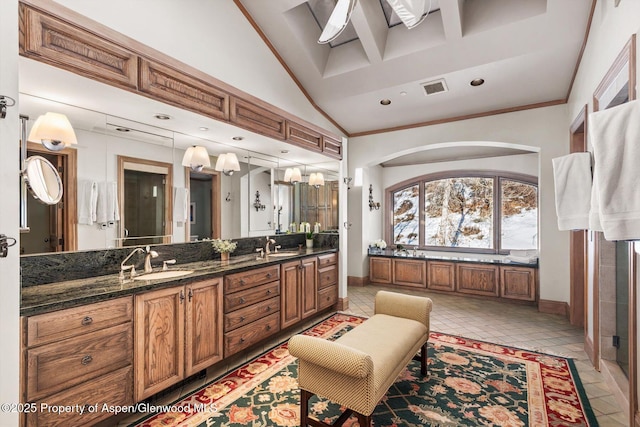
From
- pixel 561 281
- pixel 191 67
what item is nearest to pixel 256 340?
pixel 191 67

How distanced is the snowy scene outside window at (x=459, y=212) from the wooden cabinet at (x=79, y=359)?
6.00 meters

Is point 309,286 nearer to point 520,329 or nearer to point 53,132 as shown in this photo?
point 520,329

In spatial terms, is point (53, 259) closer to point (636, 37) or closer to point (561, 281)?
point (636, 37)

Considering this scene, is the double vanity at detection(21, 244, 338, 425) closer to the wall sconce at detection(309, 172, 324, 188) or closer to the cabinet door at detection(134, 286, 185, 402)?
the cabinet door at detection(134, 286, 185, 402)

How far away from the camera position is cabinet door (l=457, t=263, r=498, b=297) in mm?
5078

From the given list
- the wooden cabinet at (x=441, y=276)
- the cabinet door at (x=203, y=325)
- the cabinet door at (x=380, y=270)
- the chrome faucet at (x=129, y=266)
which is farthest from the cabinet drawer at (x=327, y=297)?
the chrome faucet at (x=129, y=266)

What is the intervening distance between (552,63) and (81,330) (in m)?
5.06

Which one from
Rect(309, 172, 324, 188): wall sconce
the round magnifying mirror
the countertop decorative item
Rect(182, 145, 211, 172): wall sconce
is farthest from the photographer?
Rect(309, 172, 324, 188): wall sconce

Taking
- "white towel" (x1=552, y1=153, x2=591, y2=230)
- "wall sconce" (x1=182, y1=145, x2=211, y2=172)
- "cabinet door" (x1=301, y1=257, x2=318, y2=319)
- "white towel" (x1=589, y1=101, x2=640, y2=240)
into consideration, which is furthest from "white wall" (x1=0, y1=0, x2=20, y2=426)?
"white towel" (x1=552, y1=153, x2=591, y2=230)

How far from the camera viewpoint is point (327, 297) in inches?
168

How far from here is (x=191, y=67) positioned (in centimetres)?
260

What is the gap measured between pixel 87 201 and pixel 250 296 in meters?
1.57

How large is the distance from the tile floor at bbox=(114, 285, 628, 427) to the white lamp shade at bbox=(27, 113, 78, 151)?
190 centimetres

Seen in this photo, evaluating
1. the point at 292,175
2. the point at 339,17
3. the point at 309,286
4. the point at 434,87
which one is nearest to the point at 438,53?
the point at 434,87
